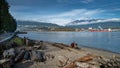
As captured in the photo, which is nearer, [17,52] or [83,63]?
[83,63]

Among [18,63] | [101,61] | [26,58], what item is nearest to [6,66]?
[18,63]

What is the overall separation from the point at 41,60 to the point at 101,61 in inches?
306

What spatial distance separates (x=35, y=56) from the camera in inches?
1004

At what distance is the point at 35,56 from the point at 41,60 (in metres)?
0.87

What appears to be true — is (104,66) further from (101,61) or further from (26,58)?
(26,58)

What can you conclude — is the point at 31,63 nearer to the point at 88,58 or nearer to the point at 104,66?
the point at 88,58

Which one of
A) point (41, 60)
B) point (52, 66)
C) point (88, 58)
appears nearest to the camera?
point (88, 58)

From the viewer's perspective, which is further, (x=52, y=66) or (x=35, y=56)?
(x=35, y=56)

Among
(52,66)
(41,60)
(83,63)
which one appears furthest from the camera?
(41,60)

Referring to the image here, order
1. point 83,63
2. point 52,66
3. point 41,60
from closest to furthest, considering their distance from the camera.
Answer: point 83,63 < point 52,66 < point 41,60

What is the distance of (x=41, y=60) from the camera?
990 inches

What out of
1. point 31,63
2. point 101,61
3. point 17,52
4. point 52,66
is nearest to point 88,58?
point 101,61

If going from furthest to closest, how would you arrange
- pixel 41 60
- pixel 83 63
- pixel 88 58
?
1. pixel 41 60
2. pixel 88 58
3. pixel 83 63

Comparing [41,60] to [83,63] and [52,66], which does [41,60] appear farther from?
[83,63]
